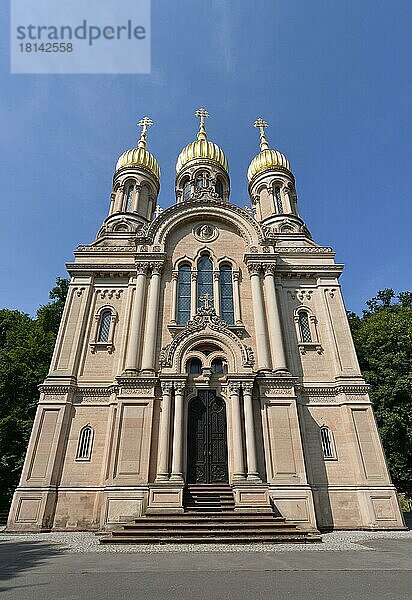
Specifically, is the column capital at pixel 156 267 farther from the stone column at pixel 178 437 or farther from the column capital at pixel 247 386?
the column capital at pixel 247 386

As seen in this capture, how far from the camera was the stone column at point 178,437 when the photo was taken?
14.5 meters

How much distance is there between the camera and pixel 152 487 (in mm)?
13906

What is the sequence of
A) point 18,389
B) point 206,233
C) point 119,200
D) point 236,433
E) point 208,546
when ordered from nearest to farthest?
point 208,546 → point 236,433 → point 206,233 → point 18,389 → point 119,200

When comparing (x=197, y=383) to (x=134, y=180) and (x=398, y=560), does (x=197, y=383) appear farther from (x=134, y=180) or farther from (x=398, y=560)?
(x=134, y=180)

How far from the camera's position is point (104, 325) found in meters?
19.2

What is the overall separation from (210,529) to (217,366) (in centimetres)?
687

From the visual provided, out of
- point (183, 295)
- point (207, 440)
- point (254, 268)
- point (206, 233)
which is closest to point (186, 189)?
point (206, 233)

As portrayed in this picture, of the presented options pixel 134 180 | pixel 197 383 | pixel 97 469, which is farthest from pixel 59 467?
pixel 134 180

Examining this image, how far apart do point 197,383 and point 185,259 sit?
22.9ft

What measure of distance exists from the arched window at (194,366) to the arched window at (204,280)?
312 cm

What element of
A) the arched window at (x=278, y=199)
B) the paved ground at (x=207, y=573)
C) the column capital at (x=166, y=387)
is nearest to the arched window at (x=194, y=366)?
the column capital at (x=166, y=387)

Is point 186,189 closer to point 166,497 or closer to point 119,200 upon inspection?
point 119,200

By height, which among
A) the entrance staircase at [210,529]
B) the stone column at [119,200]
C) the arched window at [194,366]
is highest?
the stone column at [119,200]

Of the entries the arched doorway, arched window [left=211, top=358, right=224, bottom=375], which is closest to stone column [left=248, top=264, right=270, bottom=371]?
arched window [left=211, top=358, right=224, bottom=375]
